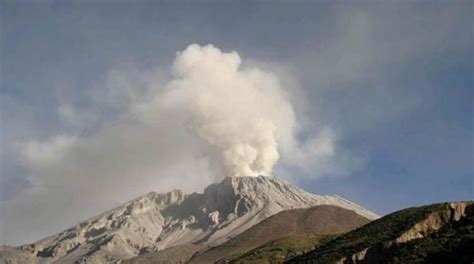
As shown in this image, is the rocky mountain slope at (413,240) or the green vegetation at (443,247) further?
the rocky mountain slope at (413,240)

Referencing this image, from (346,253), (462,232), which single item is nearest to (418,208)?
(346,253)

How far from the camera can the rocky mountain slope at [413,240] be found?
10869 cm

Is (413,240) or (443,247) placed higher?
(413,240)

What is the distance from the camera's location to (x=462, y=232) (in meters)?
115

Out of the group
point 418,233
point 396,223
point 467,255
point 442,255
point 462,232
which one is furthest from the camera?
point 396,223

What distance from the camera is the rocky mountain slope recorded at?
357 ft

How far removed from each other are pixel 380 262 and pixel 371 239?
61.2 feet

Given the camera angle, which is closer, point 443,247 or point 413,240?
point 443,247

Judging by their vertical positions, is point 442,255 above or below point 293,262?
below

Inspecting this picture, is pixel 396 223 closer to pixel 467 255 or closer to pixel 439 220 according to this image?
pixel 439 220

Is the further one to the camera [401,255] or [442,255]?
[401,255]

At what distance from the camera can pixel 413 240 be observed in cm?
12344

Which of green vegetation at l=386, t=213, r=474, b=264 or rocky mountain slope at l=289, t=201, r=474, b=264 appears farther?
rocky mountain slope at l=289, t=201, r=474, b=264

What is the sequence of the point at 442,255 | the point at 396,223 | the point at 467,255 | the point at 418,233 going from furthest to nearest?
1. the point at 396,223
2. the point at 418,233
3. the point at 442,255
4. the point at 467,255
